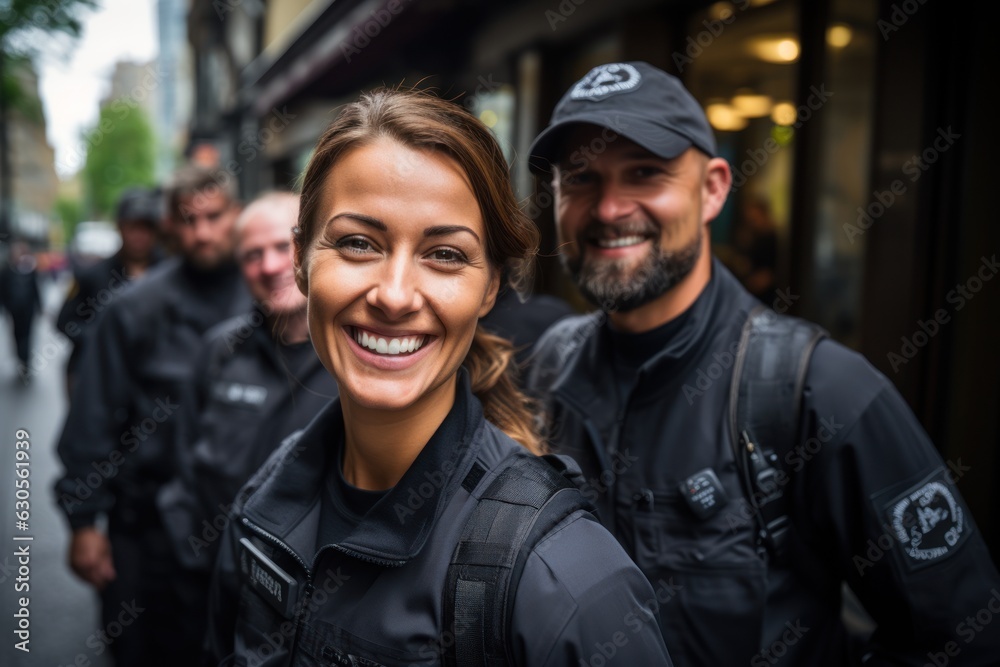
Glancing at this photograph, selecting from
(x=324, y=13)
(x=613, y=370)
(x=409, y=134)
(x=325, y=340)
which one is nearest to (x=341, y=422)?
(x=325, y=340)

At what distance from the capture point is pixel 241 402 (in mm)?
2963

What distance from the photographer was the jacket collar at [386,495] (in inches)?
52.5

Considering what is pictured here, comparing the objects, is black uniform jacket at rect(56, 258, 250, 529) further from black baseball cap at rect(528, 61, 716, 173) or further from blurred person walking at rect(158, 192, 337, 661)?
black baseball cap at rect(528, 61, 716, 173)

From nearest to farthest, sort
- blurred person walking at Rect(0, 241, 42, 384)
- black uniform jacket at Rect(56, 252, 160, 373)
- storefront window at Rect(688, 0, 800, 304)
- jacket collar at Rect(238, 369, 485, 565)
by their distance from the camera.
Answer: jacket collar at Rect(238, 369, 485, 565) < storefront window at Rect(688, 0, 800, 304) < black uniform jacket at Rect(56, 252, 160, 373) < blurred person walking at Rect(0, 241, 42, 384)

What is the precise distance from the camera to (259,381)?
2.98 m

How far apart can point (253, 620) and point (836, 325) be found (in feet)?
10.5

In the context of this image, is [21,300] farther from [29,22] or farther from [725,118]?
[725,118]

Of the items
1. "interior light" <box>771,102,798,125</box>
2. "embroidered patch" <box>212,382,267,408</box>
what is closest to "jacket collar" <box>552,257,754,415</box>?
"embroidered patch" <box>212,382,267,408</box>

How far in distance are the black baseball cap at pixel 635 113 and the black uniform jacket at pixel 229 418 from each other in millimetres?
1115

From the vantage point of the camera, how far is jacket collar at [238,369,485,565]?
1.33 meters

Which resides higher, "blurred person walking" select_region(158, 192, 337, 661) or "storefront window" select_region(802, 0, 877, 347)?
"storefront window" select_region(802, 0, 877, 347)

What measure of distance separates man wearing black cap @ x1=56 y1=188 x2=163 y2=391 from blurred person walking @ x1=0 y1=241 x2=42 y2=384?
350 inches

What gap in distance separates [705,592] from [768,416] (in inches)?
15.9

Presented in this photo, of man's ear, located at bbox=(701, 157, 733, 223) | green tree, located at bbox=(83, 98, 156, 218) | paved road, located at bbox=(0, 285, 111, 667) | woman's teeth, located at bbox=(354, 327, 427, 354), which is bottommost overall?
paved road, located at bbox=(0, 285, 111, 667)
